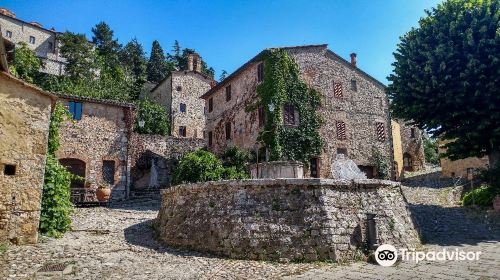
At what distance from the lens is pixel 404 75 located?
625 inches

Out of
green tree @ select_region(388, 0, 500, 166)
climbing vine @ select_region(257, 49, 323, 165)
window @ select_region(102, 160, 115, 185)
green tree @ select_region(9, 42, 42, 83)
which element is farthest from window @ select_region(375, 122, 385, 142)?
green tree @ select_region(9, 42, 42, 83)

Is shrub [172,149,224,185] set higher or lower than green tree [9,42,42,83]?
lower

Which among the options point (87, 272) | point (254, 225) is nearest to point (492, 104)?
point (254, 225)

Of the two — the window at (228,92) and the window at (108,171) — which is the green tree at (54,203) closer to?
the window at (108,171)

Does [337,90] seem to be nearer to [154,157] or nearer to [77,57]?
[154,157]

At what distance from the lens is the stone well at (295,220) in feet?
28.9

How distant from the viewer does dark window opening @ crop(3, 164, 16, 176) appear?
9.12 m

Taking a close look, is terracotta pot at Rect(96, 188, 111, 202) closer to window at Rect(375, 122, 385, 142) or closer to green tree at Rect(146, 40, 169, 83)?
window at Rect(375, 122, 385, 142)

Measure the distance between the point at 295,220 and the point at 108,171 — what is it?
15997mm

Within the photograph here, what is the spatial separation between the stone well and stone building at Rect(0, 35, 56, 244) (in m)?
4.02

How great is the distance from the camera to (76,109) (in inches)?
838

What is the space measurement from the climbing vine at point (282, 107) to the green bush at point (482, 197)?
893 cm

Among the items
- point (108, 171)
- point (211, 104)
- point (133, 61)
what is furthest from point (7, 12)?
point (108, 171)

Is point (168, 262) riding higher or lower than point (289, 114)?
lower
